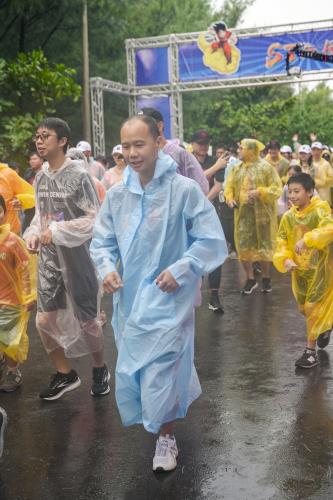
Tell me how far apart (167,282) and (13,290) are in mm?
1917

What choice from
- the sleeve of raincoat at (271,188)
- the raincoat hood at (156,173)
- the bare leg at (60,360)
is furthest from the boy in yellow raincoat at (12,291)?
the sleeve of raincoat at (271,188)

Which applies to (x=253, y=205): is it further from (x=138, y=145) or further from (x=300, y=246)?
(x=138, y=145)

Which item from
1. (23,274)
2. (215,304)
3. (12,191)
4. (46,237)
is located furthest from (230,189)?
(46,237)

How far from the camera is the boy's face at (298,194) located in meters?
5.88

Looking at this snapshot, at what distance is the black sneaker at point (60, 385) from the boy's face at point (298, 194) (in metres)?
2.08

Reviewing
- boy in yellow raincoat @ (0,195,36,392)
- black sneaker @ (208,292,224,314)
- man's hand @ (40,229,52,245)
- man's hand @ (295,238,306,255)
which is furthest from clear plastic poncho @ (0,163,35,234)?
black sneaker @ (208,292,224,314)

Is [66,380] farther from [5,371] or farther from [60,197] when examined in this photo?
[60,197]

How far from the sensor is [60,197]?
16.7 ft

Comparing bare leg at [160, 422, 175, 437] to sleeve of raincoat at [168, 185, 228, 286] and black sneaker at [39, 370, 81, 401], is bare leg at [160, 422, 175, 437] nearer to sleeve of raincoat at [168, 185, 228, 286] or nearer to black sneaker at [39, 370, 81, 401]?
sleeve of raincoat at [168, 185, 228, 286]

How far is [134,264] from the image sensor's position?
3898 mm

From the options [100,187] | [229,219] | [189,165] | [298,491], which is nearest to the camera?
[298,491]

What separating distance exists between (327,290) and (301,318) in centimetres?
177

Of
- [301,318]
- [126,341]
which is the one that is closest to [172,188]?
[126,341]

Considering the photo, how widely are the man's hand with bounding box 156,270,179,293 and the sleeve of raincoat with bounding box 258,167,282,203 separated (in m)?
5.50
